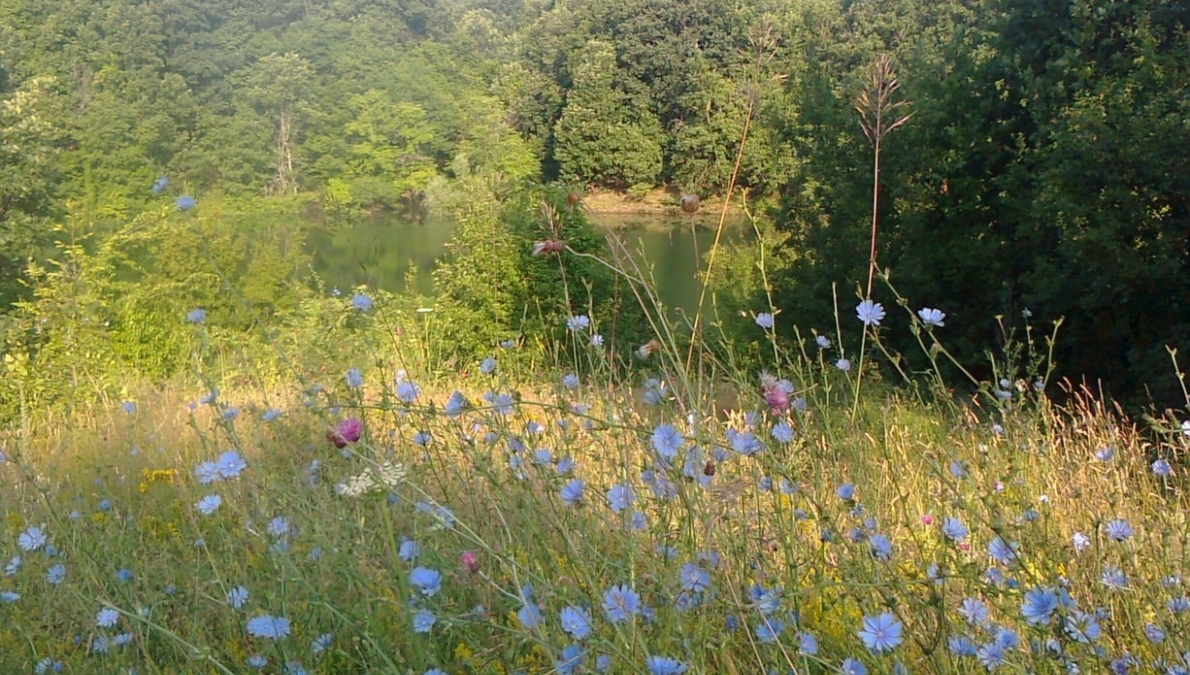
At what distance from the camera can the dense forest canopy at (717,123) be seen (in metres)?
7.35

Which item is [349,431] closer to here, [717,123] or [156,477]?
[156,477]

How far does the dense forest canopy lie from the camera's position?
7.35m

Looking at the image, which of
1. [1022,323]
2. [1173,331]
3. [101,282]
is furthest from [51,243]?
[1173,331]

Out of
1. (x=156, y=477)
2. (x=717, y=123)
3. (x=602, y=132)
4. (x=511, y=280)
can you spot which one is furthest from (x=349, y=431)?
(x=602, y=132)

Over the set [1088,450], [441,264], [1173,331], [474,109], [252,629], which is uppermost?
[252,629]

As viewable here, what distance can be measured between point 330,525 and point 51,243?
53.1ft

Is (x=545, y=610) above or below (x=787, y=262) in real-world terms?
above

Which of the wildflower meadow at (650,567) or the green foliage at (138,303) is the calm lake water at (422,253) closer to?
the green foliage at (138,303)

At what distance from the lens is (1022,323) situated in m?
8.80

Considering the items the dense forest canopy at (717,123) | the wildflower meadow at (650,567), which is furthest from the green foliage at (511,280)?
the wildflower meadow at (650,567)

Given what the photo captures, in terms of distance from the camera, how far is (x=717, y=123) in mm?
20453

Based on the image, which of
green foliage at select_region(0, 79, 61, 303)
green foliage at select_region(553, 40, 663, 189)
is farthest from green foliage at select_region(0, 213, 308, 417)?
green foliage at select_region(553, 40, 663, 189)

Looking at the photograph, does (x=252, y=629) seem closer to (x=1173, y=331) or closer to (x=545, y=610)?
(x=545, y=610)

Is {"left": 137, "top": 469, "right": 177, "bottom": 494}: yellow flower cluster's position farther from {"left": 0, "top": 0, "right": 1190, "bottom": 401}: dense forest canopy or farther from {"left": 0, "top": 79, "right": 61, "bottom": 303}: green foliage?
{"left": 0, "top": 79, "right": 61, "bottom": 303}: green foliage
